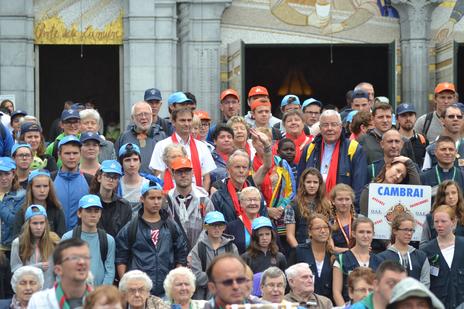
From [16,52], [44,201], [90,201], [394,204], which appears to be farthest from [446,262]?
[16,52]

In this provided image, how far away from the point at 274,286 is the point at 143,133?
4.79 m

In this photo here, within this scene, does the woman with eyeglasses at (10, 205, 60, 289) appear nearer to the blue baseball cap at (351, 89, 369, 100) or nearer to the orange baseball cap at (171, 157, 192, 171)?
the orange baseball cap at (171, 157, 192, 171)

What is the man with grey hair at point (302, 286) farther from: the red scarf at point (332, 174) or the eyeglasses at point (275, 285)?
the red scarf at point (332, 174)

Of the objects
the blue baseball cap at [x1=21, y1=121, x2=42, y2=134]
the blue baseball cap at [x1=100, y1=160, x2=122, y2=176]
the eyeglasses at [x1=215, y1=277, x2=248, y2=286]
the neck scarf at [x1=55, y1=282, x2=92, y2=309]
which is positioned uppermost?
the blue baseball cap at [x1=21, y1=121, x2=42, y2=134]

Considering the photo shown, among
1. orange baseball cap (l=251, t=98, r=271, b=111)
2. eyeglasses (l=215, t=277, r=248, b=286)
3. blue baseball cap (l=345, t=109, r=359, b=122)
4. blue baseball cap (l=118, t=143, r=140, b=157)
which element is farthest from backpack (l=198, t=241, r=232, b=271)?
eyeglasses (l=215, t=277, r=248, b=286)

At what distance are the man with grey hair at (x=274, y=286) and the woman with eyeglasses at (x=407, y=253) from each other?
174 cm

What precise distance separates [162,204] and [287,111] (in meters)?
4.03

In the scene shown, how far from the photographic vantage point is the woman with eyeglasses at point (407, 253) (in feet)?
55.3

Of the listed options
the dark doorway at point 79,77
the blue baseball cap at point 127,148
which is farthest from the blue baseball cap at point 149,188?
the dark doorway at point 79,77

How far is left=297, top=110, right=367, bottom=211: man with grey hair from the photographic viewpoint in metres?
18.4

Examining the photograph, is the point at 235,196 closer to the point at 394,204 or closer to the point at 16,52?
the point at 394,204

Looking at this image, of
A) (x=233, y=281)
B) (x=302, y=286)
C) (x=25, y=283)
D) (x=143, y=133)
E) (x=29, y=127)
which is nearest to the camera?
(x=233, y=281)

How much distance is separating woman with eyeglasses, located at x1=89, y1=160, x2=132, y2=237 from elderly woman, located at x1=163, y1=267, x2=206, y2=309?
1.74 m

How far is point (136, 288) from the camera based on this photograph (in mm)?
15250
